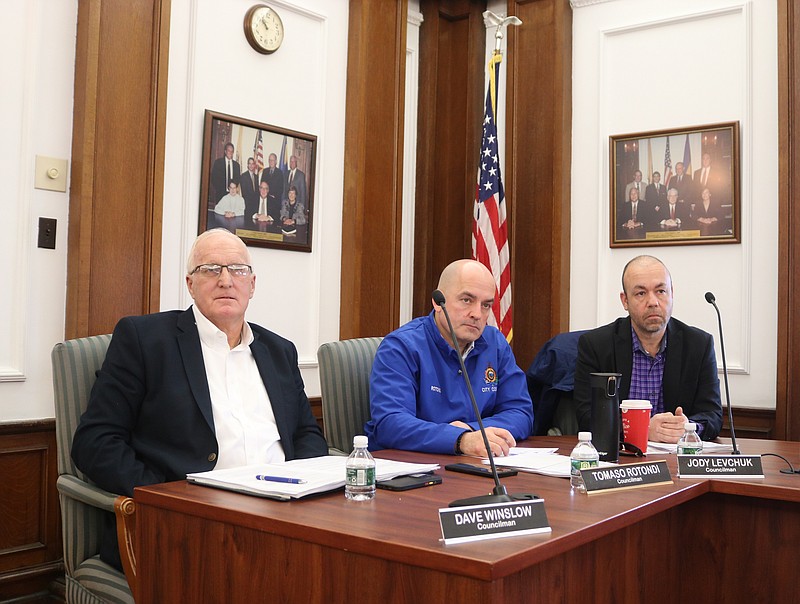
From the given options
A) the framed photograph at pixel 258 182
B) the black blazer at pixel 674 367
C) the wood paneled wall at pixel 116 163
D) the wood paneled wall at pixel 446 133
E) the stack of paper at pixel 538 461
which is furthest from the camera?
the wood paneled wall at pixel 446 133

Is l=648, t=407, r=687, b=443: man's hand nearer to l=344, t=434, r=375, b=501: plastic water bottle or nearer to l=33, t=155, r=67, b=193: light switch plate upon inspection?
l=344, t=434, r=375, b=501: plastic water bottle

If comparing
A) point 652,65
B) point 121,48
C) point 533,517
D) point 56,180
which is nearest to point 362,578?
point 533,517

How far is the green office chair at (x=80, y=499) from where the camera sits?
2047mm

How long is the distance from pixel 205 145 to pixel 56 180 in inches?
28.4

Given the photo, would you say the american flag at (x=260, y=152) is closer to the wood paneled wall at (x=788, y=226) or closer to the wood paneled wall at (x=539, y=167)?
the wood paneled wall at (x=539, y=167)

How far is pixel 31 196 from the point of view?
322cm

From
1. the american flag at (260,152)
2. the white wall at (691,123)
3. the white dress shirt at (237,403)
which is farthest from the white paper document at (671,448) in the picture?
the american flag at (260,152)

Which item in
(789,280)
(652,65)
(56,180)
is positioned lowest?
(789,280)

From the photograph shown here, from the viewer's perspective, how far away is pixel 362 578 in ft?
4.49

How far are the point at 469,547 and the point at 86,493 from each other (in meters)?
1.22

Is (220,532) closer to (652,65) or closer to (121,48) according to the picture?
(121,48)

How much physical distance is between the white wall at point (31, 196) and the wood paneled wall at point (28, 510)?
0.29 ft

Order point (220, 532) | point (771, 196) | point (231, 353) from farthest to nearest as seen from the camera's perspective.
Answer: point (771, 196), point (231, 353), point (220, 532)

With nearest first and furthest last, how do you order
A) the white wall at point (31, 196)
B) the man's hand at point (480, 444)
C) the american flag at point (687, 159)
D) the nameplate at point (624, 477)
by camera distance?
the nameplate at point (624, 477) < the man's hand at point (480, 444) < the white wall at point (31, 196) < the american flag at point (687, 159)
